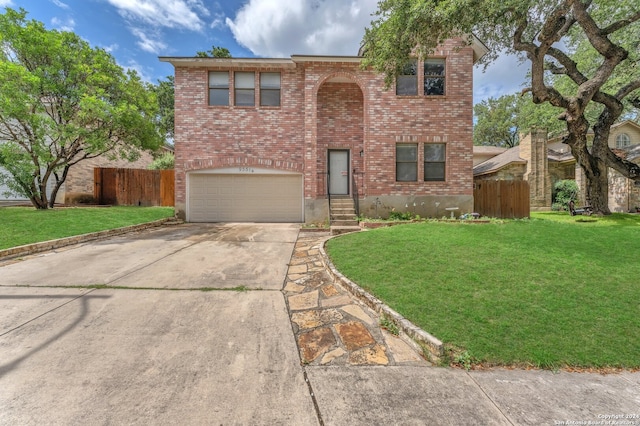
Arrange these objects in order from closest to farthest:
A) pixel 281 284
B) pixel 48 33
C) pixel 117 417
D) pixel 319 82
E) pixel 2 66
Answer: pixel 117 417 → pixel 281 284 → pixel 2 66 → pixel 48 33 → pixel 319 82

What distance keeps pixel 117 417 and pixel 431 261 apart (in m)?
4.34

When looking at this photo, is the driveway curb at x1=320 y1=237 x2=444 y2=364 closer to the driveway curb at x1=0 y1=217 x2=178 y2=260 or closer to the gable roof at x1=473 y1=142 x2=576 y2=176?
the driveway curb at x1=0 y1=217 x2=178 y2=260

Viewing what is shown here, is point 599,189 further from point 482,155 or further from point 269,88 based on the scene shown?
point 482,155

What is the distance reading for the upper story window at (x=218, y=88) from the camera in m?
11.2

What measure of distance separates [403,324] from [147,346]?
268cm

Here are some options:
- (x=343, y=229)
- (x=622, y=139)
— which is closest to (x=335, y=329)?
(x=343, y=229)

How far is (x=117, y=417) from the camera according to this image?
6.05 feet

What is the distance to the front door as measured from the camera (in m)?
11.5

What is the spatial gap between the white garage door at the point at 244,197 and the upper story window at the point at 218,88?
314 centimetres

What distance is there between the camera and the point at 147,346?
2678 millimetres

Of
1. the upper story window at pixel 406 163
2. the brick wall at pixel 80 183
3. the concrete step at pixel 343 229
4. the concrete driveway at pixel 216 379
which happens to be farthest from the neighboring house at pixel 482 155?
the concrete driveway at pixel 216 379

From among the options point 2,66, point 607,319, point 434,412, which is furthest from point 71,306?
point 2,66

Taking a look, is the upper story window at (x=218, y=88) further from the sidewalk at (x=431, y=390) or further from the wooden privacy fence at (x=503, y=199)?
the wooden privacy fence at (x=503, y=199)

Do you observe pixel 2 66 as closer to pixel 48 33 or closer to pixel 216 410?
pixel 48 33
